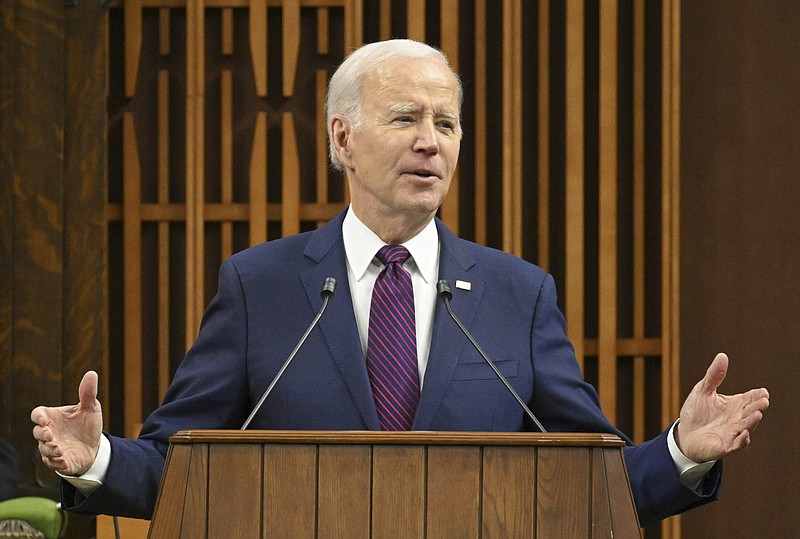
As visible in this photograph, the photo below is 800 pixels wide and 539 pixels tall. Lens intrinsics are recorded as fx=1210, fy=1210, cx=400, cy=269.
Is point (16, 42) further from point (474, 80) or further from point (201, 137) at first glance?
point (474, 80)

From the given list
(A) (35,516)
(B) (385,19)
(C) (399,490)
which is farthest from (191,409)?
(B) (385,19)

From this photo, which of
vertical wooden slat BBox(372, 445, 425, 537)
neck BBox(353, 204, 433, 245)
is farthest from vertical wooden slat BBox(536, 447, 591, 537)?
neck BBox(353, 204, 433, 245)

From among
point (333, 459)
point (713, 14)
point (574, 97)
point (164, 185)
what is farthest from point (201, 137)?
point (333, 459)

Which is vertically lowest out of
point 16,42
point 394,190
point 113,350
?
point 113,350

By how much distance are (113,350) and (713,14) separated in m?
2.56

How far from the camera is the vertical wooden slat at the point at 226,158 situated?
14.6ft

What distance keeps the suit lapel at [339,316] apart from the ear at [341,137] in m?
0.14

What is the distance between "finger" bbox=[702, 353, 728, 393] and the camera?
1.81 meters

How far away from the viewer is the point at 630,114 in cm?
452

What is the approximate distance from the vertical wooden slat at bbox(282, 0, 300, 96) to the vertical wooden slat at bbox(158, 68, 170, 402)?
1.48 feet

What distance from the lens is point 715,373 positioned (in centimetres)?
183

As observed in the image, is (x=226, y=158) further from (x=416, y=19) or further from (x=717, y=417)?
(x=717, y=417)

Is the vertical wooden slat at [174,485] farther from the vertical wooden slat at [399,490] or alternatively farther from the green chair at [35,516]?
the green chair at [35,516]

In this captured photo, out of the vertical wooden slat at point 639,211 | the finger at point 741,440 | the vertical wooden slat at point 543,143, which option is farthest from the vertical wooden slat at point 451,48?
the finger at point 741,440
